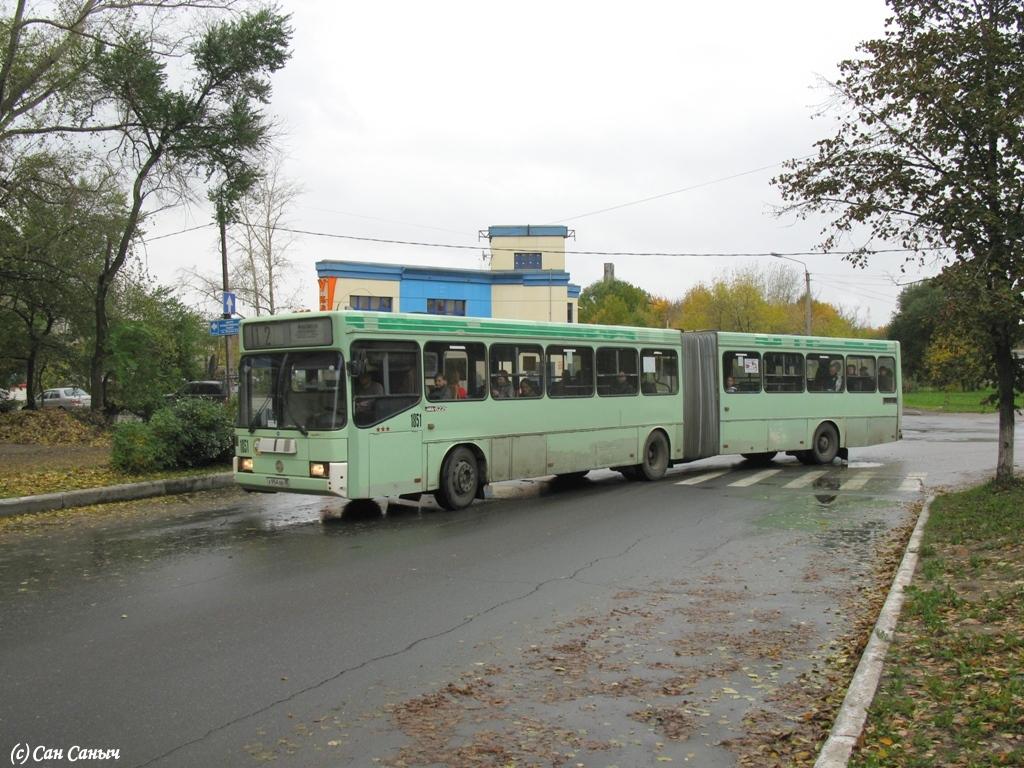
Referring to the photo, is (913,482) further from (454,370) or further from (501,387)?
(454,370)

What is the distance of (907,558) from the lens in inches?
363

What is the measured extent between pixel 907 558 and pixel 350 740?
6.66 metres

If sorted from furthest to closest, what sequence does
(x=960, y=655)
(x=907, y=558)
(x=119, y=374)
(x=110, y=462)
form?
1. (x=119, y=374)
2. (x=110, y=462)
3. (x=907, y=558)
4. (x=960, y=655)

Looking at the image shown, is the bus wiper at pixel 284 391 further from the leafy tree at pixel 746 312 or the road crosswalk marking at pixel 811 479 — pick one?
the leafy tree at pixel 746 312

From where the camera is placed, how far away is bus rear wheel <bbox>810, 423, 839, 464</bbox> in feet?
68.5

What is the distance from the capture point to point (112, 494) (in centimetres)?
1457

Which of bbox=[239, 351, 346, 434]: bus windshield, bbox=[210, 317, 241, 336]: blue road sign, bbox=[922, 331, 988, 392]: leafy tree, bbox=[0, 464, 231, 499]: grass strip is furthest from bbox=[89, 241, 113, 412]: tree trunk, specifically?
bbox=[922, 331, 988, 392]: leafy tree

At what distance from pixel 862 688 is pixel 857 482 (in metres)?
12.5

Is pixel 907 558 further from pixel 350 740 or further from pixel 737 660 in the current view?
pixel 350 740

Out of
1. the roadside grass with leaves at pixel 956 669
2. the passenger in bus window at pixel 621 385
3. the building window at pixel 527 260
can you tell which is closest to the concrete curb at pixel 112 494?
the passenger in bus window at pixel 621 385

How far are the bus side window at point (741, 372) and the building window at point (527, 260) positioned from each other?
39881 mm

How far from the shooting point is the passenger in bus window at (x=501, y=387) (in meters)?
14.3

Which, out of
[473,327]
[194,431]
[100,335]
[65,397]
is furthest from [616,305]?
[473,327]

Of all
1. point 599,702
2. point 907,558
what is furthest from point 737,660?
point 907,558
